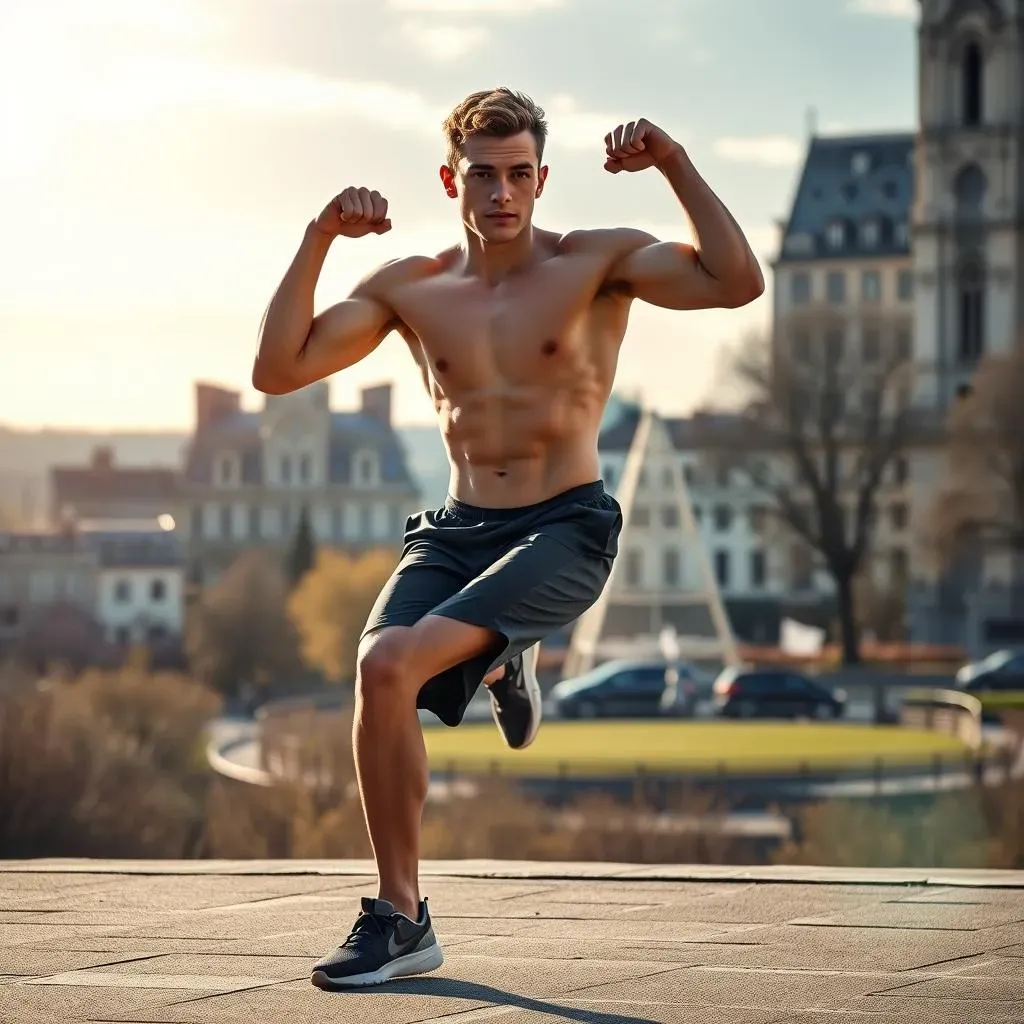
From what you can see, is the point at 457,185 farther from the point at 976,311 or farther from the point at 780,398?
the point at 976,311

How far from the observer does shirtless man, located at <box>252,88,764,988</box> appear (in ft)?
20.7

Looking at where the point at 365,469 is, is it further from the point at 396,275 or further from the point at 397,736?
the point at 397,736

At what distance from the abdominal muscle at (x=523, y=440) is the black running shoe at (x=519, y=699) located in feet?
1.66

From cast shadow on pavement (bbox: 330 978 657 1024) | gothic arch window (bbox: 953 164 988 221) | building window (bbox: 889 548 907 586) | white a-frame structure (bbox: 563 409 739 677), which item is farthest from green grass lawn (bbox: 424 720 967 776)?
building window (bbox: 889 548 907 586)

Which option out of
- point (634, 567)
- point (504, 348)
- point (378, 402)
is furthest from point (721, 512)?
point (504, 348)

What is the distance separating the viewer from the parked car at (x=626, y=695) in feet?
168

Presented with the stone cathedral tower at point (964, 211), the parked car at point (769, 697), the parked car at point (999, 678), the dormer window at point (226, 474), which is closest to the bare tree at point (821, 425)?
the parked car at point (999, 678)

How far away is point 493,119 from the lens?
6.42 meters

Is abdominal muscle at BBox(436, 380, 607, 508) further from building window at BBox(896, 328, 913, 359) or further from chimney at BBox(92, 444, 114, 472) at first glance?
chimney at BBox(92, 444, 114, 472)

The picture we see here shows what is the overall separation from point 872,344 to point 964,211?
14627 mm

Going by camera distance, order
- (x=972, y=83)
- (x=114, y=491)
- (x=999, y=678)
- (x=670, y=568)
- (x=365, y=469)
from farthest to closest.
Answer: (x=114, y=491)
(x=365, y=469)
(x=972, y=83)
(x=999, y=678)
(x=670, y=568)

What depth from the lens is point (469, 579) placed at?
650 centimetres

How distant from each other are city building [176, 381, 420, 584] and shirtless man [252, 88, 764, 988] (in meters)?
99.5

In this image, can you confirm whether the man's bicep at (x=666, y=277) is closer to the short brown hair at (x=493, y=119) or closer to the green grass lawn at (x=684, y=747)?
the short brown hair at (x=493, y=119)
